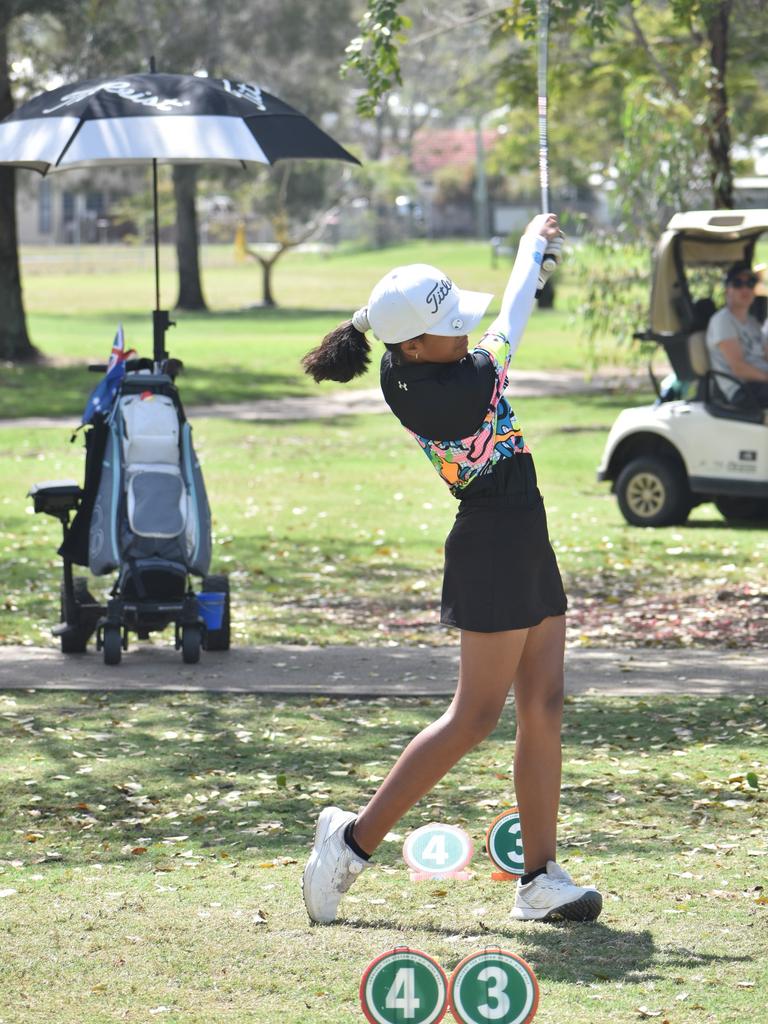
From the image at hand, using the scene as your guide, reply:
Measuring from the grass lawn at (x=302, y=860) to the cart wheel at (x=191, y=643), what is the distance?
0.66 m

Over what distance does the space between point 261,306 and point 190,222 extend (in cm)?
278

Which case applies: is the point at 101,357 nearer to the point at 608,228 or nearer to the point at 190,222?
the point at 608,228

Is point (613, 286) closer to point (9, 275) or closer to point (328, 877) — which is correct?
point (9, 275)

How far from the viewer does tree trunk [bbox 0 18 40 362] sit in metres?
25.8


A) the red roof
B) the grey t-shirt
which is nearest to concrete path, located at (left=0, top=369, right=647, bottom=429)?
the grey t-shirt

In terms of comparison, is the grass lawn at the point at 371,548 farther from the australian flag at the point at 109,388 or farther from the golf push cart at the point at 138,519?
the australian flag at the point at 109,388

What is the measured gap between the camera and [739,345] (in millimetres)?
Answer: 12773

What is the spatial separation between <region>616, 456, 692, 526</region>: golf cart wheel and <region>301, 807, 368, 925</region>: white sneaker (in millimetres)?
9064

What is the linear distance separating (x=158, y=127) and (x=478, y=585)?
4732 millimetres

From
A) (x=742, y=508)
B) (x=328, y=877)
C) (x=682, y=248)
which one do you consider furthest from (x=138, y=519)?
(x=742, y=508)

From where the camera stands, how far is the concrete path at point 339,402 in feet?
72.8

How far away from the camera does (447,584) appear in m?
4.69

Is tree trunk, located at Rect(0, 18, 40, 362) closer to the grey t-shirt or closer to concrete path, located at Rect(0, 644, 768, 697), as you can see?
the grey t-shirt

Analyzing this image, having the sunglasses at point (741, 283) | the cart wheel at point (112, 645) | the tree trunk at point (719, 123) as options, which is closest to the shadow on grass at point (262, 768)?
the cart wheel at point (112, 645)
